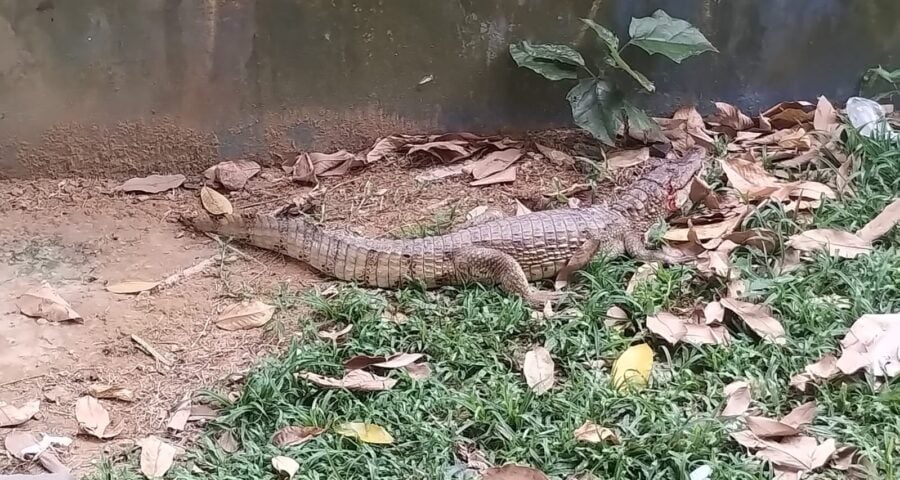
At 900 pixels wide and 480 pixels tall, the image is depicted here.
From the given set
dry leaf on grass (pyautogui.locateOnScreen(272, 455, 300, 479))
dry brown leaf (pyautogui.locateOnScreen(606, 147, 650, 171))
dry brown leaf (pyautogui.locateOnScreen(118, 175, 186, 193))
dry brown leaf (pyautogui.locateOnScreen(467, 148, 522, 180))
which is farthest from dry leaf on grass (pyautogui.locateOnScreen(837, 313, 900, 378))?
dry brown leaf (pyautogui.locateOnScreen(118, 175, 186, 193))

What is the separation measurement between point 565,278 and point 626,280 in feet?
0.75

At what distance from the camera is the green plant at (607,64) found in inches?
154

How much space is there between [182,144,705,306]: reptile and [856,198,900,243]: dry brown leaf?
68 centimetres

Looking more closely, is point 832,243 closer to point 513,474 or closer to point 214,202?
point 513,474

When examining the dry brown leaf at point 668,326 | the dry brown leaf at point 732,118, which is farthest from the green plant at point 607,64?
the dry brown leaf at point 668,326

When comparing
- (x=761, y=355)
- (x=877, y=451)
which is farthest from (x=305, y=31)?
(x=877, y=451)

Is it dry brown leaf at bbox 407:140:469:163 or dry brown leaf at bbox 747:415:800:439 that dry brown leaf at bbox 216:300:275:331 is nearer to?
dry brown leaf at bbox 407:140:469:163

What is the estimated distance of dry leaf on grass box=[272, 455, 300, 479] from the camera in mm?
2467

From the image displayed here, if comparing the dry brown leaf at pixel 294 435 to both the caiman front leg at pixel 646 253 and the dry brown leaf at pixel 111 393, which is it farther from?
the caiman front leg at pixel 646 253

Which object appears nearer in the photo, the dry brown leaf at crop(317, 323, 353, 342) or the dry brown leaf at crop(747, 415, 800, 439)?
the dry brown leaf at crop(747, 415, 800, 439)

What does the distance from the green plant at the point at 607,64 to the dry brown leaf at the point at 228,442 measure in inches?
83.2

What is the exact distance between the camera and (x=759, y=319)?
115 inches

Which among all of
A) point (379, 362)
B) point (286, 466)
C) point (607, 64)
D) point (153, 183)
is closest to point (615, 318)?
point (379, 362)

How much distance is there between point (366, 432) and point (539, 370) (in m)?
0.59
